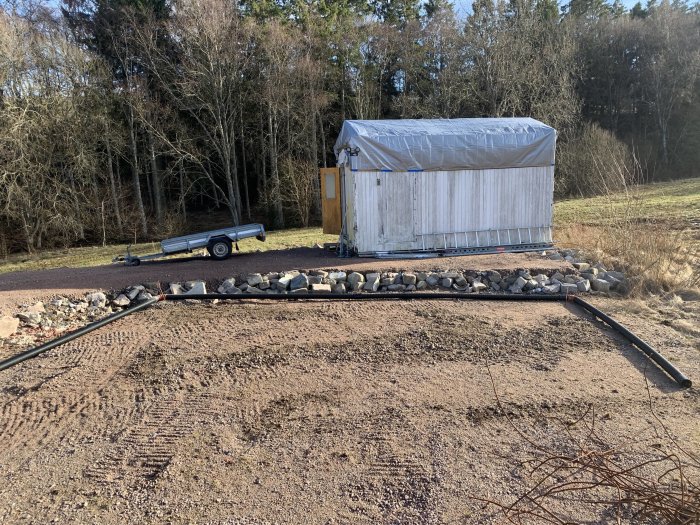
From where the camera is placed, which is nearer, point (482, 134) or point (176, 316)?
point (176, 316)

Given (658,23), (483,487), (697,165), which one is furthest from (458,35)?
(483,487)

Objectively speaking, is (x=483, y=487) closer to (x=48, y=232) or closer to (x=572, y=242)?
(x=572, y=242)

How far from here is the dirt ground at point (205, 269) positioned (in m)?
9.22

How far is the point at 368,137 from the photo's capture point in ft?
35.3

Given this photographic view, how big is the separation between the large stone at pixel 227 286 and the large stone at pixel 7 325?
10.5 feet

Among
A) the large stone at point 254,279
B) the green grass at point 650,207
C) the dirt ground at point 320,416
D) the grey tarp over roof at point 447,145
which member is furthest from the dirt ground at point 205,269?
the green grass at point 650,207

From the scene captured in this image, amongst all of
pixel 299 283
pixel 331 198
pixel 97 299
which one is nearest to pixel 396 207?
pixel 331 198

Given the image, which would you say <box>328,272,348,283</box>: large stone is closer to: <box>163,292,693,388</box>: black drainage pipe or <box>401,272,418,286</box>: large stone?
<box>163,292,693,388</box>: black drainage pipe

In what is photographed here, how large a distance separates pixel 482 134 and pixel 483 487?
9186 mm

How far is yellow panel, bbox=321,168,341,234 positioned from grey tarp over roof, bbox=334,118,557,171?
3.83ft

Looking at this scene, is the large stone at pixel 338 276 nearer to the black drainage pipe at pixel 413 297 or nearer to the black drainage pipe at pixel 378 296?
the black drainage pipe at pixel 378 296

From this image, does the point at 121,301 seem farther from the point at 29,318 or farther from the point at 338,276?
the point at 338,276

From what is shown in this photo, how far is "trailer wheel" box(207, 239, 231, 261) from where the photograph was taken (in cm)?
1211

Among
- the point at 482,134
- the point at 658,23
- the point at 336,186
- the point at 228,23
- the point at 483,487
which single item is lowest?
the point at 483,487
